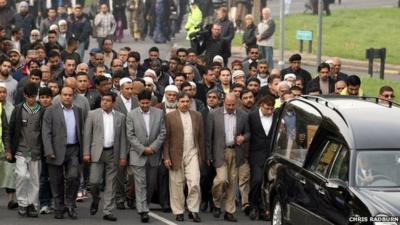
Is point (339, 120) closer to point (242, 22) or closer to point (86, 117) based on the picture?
point (86, 117)

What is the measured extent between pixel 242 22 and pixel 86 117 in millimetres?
28437

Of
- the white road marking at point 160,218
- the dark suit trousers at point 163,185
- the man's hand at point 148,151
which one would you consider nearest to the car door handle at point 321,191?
the white road marking at point 160,218

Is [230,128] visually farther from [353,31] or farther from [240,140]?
[353,31]

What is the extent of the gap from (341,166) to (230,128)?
17.1ft

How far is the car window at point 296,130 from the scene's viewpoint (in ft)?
51.1

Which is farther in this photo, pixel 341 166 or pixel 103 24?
pixel 103 24

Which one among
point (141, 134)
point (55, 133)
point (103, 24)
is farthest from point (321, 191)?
point (103, 24)

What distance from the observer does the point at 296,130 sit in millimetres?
16281

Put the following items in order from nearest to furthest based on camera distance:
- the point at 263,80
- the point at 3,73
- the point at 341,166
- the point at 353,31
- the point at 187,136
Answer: the point at 341,166 → the point at 187,136 → the point at 3,73 → the point at 263,80 → the point at 353,31

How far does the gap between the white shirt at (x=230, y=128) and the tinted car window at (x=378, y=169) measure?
533 centimetres

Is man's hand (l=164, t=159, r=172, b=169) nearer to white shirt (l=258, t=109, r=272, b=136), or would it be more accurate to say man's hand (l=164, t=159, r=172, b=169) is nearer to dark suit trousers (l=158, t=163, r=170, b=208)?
dark suit trousers (l=158, t=163, r=170, b=208)

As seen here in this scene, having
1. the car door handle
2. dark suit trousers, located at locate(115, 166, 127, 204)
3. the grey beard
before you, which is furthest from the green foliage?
the car door handle

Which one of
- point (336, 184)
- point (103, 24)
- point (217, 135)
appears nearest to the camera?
point (336, 184)

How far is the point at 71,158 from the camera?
18719 millimetres
